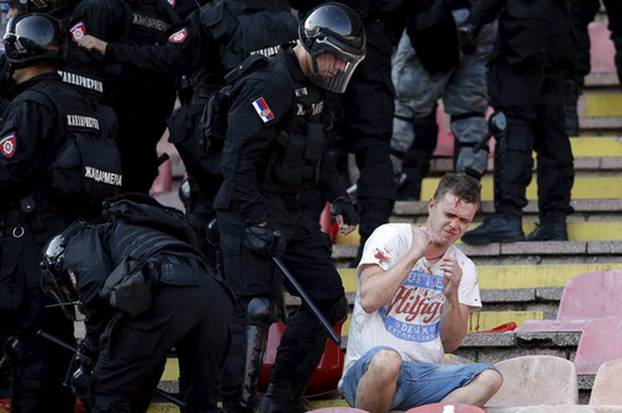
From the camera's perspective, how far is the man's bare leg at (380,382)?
7.38 meters

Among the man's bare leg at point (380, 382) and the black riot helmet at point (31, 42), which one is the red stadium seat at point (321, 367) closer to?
the man's bare leg at point (380, 382)

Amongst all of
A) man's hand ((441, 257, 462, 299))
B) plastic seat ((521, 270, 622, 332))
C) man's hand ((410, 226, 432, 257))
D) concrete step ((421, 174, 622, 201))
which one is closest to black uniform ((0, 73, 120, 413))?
man's hand ((410, 226, 432, 257))

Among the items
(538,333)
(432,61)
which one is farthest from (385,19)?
(538,333)

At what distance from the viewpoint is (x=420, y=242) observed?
24.7 feet

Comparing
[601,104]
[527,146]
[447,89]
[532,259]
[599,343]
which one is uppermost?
[599,343]

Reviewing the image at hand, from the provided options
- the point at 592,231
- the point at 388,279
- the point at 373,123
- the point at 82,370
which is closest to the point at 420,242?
the point at 388,279

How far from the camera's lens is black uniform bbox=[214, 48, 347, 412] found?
26.9ft

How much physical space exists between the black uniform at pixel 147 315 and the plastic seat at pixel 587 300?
2.00 metres

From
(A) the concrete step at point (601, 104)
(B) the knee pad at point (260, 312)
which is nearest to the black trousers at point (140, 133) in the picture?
(B) the knee pad at point (260, 312)

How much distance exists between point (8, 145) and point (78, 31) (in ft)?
5.01

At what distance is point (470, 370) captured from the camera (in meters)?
7.46

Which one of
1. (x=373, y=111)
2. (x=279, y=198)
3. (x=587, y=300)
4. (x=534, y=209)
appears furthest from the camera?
(x=534, y=209)

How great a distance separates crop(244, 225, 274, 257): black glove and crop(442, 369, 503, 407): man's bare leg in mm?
1204

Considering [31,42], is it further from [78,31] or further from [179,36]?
[78,31]
